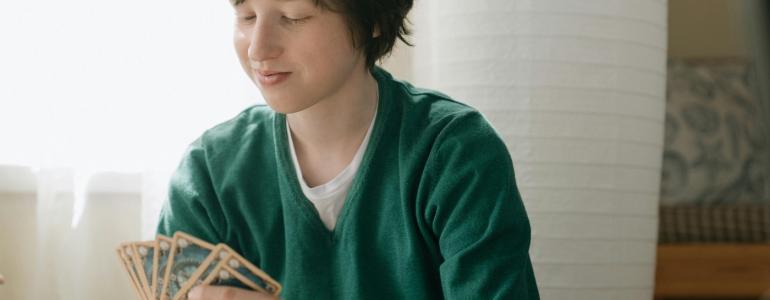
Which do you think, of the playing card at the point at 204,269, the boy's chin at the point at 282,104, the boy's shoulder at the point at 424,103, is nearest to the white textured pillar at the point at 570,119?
the boy's shoulder at the point at 424,103

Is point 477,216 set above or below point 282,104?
below

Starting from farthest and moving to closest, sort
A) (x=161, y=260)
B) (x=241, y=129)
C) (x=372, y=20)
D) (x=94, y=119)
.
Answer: (x=94, y=119) < (x=241, y=129) < (x=372, y=20) < (x=161, y=260)

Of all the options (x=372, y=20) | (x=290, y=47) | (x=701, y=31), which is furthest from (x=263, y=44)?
(x=701, y=31)

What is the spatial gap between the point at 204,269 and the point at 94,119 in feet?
2.19

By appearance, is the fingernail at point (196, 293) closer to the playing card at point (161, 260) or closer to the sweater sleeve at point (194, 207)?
the playing card at point (161, 260)

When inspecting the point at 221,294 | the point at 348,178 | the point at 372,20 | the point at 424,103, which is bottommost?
the point at 221,294

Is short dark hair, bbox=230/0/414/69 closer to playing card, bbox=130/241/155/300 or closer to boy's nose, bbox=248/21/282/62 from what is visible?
boy's nose, bbox=248/21/282/62

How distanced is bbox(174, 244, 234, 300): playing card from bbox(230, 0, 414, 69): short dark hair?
1.03ft

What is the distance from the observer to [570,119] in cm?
153

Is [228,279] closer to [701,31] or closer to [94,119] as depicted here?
[94,119]

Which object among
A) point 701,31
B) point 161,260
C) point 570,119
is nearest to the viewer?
point 161,260

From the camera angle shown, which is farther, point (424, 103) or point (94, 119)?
point (94, 119)

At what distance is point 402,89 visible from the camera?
1.32 meters

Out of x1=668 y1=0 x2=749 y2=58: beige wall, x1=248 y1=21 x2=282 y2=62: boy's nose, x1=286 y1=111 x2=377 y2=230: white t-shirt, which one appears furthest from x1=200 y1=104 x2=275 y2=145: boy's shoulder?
x1=668 y1=0 x2=749 y2=58: beige wall
